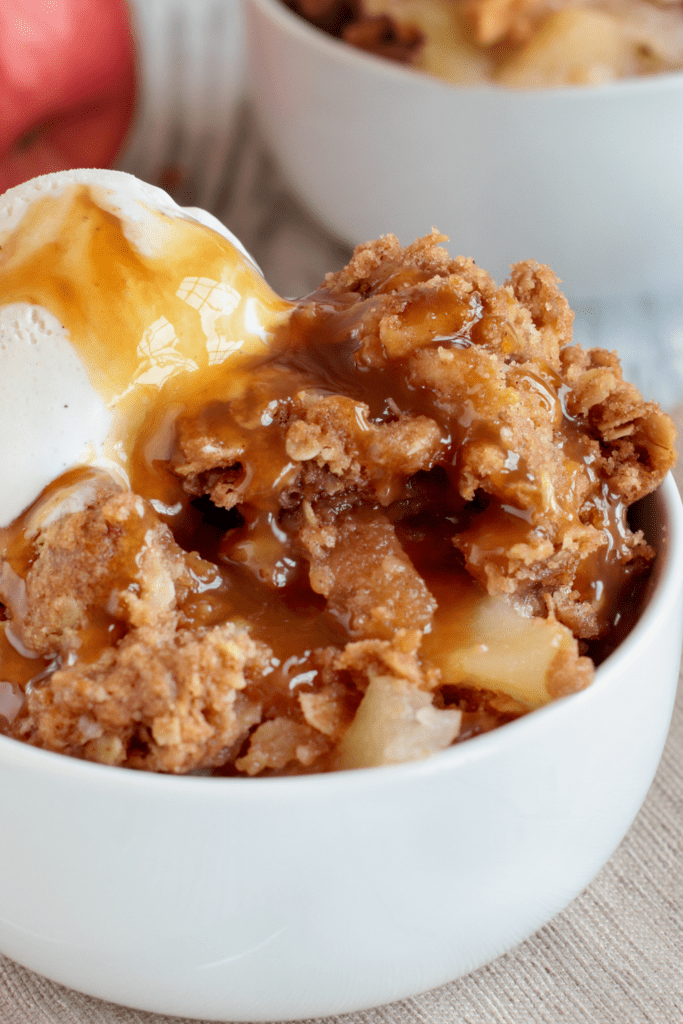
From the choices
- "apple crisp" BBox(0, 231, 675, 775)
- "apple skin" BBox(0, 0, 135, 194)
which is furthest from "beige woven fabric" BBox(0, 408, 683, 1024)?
"apple skin" BBox(0, 0, 135, 194)

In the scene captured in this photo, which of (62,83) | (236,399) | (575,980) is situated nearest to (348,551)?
(236,399)

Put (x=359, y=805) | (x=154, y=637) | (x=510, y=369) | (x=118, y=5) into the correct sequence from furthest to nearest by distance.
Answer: (x=118, y=5) → (x=510, y=369) → (x=154, y=637) → (x=359, y=805)

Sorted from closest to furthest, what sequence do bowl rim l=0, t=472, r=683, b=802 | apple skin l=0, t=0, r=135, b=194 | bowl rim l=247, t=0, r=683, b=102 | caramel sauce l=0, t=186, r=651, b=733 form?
bowl rim l=0, t=472, r=683, b=802, caramel sauce l=0, t=186, r=651, b=733, bowl rim l=247, t=0, r=683, b=102, apple skin l=0, t=0, r=135, b=194

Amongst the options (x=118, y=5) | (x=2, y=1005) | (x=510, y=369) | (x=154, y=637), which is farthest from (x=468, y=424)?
(x=118, y=5)

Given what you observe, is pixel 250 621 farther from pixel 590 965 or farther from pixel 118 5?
pixel 118 5

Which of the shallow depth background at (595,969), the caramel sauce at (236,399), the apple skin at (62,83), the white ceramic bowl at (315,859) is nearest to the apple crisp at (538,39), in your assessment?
the shallow depth background at (595,969)

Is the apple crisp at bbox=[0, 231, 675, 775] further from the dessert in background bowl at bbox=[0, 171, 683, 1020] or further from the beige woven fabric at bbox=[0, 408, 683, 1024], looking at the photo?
the beige woven fabric at bbox=[0, 408, 683, 1024]
